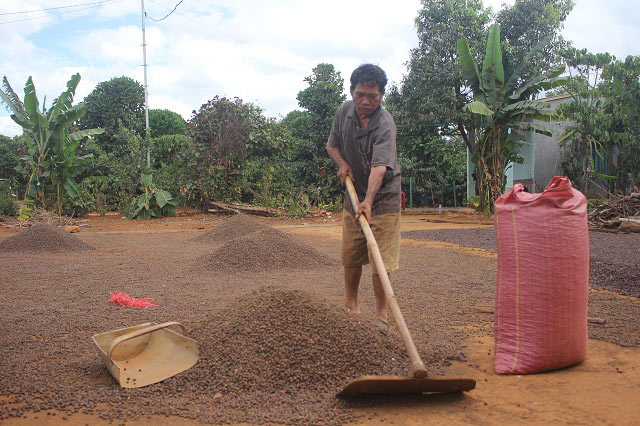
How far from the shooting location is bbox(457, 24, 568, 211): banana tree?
11.2 metres

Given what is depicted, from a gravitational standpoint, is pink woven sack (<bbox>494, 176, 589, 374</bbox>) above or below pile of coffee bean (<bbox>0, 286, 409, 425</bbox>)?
above

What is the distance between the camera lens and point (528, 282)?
2391 mm

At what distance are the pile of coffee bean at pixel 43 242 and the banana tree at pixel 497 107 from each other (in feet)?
27.3

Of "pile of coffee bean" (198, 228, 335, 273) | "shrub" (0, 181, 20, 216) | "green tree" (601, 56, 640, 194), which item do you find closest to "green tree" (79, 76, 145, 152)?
"shrub" (0, 181, 20, 216)

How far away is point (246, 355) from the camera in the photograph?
92.7 inches

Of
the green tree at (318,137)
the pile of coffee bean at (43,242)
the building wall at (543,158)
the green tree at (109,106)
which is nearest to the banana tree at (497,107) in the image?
the building wall at (543,158)

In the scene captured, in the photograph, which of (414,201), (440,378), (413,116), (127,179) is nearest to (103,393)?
(440,378)

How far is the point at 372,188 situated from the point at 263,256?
3378mm

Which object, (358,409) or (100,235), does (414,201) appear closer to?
(100,235)

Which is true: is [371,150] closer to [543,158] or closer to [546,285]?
[546,285]

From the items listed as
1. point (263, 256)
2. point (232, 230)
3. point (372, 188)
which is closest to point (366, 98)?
point (372, 188)

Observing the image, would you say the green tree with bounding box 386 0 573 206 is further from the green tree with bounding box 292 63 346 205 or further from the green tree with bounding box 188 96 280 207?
the green tree with bounding box 188 96 280 207

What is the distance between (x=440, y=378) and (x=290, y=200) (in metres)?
11.9

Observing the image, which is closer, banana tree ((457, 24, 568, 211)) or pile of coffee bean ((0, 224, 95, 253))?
pile of coffee bean ((0, 224, 95, 253))
